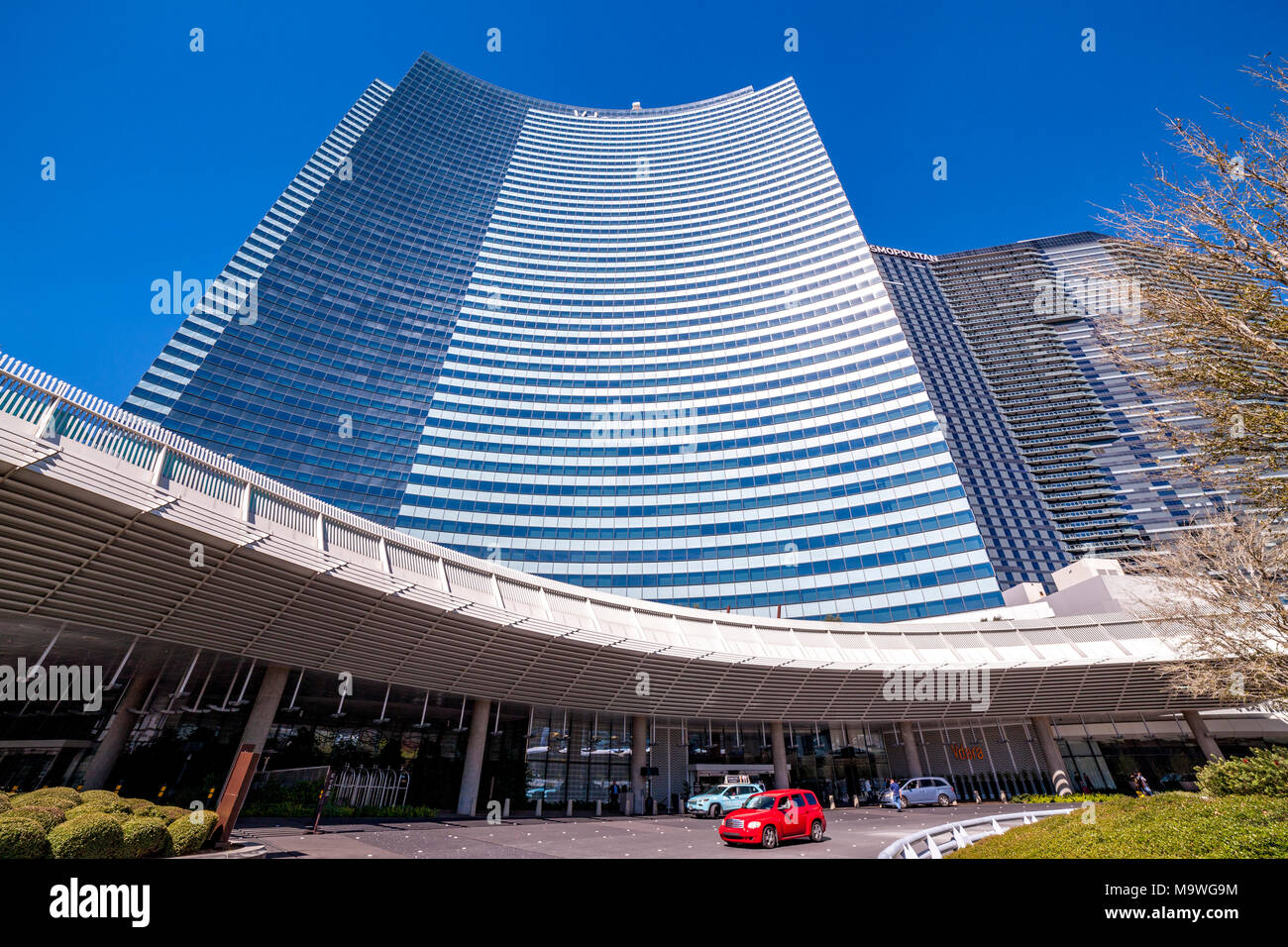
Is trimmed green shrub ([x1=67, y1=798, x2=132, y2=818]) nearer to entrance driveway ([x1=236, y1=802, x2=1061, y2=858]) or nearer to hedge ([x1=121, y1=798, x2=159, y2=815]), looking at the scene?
hedge ([x1=121, y1=798, x2=159, y2=815])

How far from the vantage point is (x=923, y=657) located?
1371 inches

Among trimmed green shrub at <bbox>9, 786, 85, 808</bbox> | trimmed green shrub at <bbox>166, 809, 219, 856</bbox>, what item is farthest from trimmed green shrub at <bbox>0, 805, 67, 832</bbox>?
trimmed green shrub at <bbox>166, 809, 219, 856</bbox>

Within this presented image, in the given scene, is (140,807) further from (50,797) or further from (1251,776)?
(1251,776)

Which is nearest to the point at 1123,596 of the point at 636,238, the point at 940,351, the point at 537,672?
the point at 537,672

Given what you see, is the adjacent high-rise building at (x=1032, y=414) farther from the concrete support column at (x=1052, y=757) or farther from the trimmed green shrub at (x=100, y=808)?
the trimmed green shrub at (x=100, y=808)

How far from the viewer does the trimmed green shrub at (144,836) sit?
989cm

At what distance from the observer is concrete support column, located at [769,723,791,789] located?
34.3m

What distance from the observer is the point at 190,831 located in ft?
37.7

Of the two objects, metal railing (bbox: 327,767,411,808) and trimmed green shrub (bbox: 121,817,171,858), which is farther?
metal railing (bbox: 327,767,411,808)

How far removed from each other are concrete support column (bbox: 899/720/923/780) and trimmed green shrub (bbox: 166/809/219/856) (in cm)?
3781

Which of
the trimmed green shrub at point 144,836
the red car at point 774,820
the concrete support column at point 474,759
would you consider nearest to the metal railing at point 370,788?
the concrete support column at point 474,759
